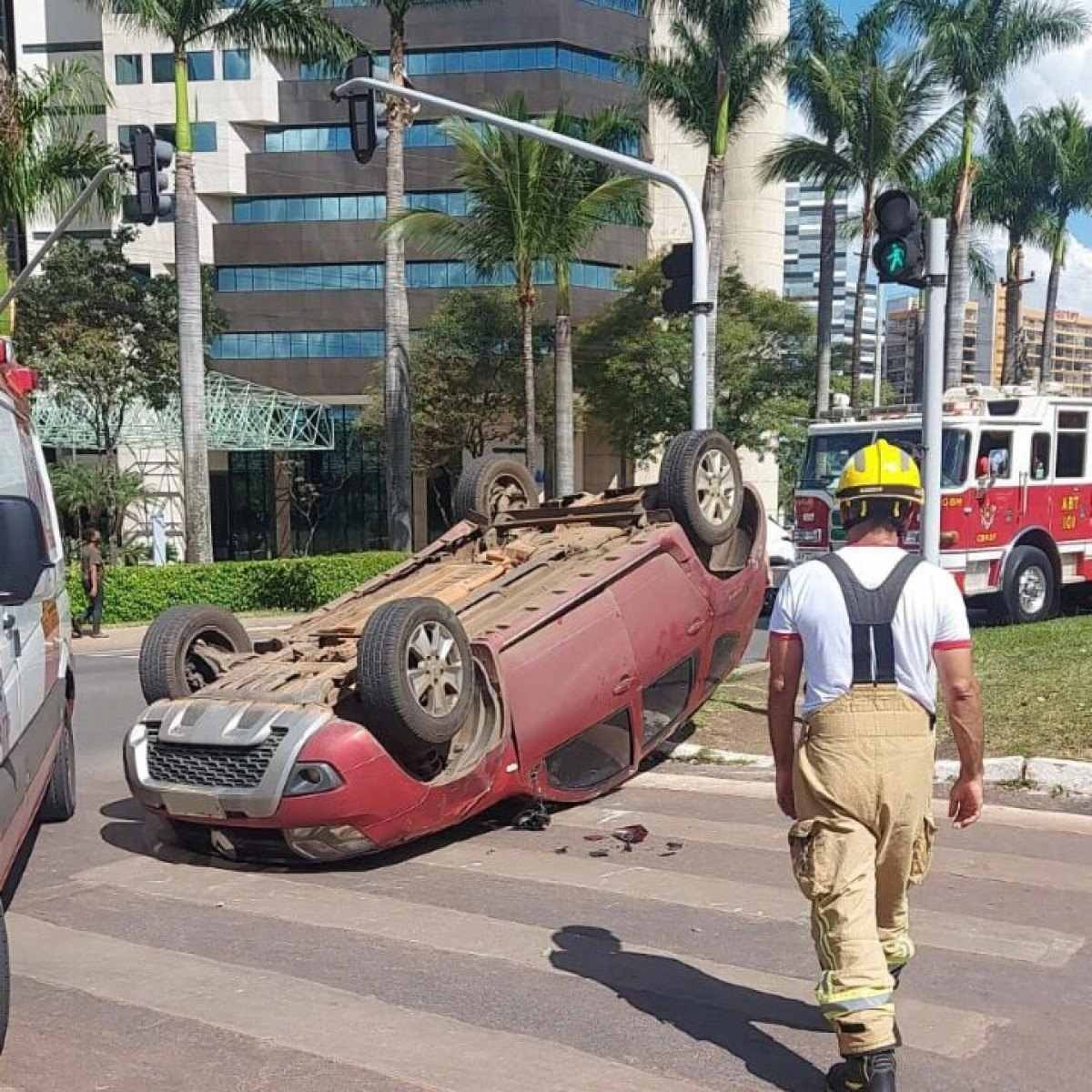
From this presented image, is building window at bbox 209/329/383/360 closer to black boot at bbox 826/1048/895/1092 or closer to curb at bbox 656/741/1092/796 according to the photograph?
curb at bbox 656/741/1092/796

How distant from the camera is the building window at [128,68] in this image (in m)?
47.2

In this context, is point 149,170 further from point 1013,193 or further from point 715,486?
point 1013,193

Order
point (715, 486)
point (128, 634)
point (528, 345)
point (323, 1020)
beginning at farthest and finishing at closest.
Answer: point (528, 345)
point (128, 634)
point (715, 486)
point (323, 1020)

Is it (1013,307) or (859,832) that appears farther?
(1013,307)

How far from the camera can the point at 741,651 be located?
8359mm

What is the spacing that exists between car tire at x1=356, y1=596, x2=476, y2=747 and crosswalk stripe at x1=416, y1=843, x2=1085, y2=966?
79cm

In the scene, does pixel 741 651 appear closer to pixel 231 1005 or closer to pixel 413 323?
pixel 231 1005

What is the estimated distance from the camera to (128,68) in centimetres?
4728

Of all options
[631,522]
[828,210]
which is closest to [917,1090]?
[631,522]

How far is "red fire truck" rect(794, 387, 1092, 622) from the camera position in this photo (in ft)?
47.2

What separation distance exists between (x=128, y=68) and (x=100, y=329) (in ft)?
73.7

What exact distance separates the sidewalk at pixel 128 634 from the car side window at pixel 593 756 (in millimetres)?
10551

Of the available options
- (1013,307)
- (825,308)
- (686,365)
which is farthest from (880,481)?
(1013,307)

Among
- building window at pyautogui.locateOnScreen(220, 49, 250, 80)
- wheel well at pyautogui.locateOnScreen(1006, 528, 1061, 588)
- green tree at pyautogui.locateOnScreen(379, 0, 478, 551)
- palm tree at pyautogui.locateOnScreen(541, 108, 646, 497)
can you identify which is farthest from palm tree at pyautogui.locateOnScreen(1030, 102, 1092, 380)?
building window at pyautogui.locateOnScreen(220, 49, 250, 80)
